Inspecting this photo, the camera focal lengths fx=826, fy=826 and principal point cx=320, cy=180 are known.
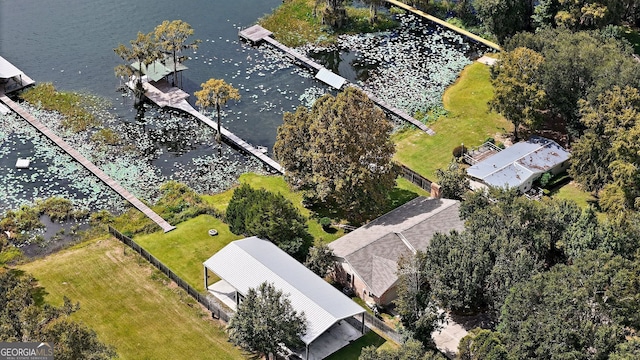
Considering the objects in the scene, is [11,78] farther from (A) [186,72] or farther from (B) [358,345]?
(B) [358,345]

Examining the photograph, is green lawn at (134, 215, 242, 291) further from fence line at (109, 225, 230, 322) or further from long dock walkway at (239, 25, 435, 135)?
long dock walkway at (239, 25, 435, 135)

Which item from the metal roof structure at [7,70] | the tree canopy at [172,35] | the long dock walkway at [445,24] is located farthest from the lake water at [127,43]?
the long dock walkway at [445,24]

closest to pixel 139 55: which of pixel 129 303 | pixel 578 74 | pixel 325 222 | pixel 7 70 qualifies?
pixel 7 70

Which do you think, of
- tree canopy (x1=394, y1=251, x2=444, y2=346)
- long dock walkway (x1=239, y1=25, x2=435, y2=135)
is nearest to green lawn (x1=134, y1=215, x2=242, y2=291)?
tree canopy (x1=394, y1=251, x2=444, y2=346)

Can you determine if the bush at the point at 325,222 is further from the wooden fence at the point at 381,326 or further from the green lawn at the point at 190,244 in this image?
the wooden fence at the point at 381,326

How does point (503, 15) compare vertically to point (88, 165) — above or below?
above
